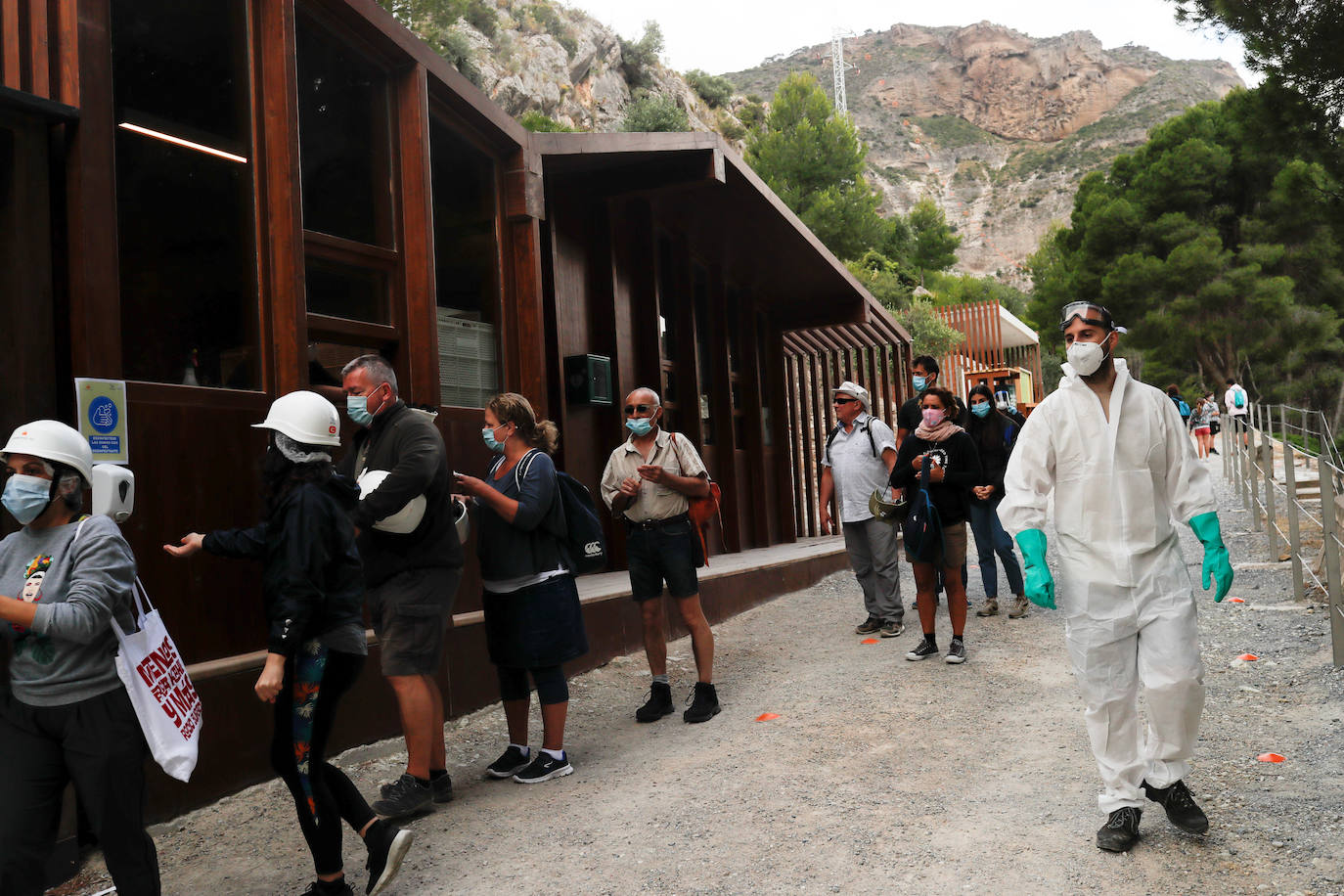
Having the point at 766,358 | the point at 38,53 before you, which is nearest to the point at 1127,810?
the point at 38,53

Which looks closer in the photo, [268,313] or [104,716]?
[104,716]

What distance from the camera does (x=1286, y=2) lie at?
990cm

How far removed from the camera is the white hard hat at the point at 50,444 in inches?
116

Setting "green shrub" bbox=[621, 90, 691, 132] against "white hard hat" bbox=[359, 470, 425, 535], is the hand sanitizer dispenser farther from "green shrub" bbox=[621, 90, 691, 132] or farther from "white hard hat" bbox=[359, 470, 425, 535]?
"green shrub" bbox=[621, 90, 691, 132]

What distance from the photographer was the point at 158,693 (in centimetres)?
300

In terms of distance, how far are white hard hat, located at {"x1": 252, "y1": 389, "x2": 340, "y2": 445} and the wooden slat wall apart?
1.96 metres

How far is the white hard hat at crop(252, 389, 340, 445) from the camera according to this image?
3.46 m

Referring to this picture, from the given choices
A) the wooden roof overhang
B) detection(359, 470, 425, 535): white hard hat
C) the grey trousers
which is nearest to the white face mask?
detection(359, 470, 425, 535): white hard hat

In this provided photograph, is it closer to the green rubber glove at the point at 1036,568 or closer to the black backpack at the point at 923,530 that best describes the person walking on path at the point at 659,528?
the black backpack at the point at 923,530

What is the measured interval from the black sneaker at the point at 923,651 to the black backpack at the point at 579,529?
281 cm

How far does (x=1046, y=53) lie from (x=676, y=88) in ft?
330

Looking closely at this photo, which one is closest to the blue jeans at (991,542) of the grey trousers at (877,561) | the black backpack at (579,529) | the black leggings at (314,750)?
the grey trousers at (877,561)

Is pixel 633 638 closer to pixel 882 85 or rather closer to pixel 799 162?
pixel 799 162

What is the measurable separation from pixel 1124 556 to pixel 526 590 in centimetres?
261
